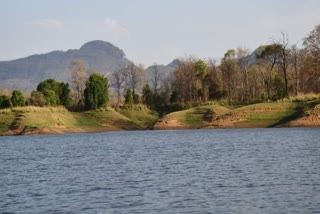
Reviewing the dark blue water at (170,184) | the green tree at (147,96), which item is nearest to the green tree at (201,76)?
the green tree at (147,96)

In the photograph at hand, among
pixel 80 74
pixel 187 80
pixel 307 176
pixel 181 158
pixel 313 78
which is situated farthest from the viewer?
pixel 80 74

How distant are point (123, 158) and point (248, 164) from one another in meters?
15.2

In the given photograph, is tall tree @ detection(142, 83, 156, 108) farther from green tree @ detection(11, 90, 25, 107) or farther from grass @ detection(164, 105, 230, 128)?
grass @ detection(164, 105, 230, 128)

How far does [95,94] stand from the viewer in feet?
465

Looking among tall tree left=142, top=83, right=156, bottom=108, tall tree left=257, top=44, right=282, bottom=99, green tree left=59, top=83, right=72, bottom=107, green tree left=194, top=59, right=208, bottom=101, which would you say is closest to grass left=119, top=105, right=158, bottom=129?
green tree left=59, top=83, right=72, bottom=107

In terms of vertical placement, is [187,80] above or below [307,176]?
above

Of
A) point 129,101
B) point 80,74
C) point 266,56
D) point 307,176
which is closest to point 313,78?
point 266,56

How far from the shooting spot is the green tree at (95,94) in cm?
14138

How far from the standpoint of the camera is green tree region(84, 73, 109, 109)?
5566 inches

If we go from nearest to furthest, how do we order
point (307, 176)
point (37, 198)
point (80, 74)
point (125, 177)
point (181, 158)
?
point (37, 198)
point (307, 176)
point (125, 177)
point (181, 158)
point (80, 74)

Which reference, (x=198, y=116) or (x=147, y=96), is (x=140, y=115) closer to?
(x=198, y=116)

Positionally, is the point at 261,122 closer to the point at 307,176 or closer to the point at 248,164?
the point at 248,164

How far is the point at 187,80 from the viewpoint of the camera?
524ft

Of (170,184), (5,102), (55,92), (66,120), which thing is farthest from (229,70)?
(170,184)
